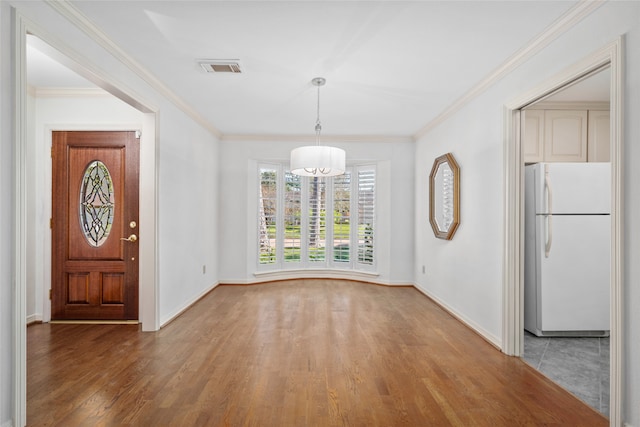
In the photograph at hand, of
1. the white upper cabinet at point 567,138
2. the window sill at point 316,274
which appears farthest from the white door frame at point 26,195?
the white upper cabinet at point 567,138

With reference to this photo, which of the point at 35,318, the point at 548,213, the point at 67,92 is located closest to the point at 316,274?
the point at 548,213

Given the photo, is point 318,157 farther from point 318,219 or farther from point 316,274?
point 316,274

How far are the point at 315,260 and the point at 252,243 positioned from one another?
1.22 metres

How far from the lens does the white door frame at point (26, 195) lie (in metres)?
1.93

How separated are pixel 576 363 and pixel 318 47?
11.4 feet

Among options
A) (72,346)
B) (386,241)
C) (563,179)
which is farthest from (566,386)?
(72,346)

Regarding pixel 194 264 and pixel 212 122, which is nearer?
pixel 194 264

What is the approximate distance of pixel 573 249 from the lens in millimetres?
3504

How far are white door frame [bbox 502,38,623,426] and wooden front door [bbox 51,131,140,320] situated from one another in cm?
381

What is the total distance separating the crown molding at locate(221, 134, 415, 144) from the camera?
602cm

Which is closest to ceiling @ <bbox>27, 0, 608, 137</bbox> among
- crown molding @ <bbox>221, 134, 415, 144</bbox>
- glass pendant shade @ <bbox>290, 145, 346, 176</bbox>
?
glass pendant shade @ <bbox>290, 145, 346, 176</bbox>

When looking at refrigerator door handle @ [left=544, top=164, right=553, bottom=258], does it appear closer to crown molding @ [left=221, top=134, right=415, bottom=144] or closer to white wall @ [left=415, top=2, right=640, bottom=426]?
white wall @ [left=415, top=2, right=640, bottom=426]
